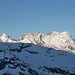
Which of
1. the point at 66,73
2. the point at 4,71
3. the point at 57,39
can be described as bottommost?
the point at 66,73

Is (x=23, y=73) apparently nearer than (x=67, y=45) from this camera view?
Yes

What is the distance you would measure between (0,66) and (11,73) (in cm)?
481

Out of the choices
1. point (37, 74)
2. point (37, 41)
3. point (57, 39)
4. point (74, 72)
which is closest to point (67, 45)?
point (57, 39)

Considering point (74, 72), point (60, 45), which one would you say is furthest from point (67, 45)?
point (74, 72)

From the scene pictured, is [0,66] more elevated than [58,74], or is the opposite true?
[0,66]

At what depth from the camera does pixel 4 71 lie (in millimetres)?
33375

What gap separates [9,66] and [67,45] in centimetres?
14073

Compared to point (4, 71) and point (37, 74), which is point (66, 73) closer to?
point (37, 74)

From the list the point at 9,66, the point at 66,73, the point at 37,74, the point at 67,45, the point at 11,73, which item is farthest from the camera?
the point at 67,45

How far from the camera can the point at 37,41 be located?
196 m

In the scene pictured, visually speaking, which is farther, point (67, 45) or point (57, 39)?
point (57, 39)

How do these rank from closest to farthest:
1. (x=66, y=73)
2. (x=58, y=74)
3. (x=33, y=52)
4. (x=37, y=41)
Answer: (x=58, y=74) → (x=66, y=73) → (x=33, y=52) → (x=37, y=41)

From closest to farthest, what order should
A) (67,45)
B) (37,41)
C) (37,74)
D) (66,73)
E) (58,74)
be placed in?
(37,74)
(58,74)
(66,73)
(67,45)
(37,41)

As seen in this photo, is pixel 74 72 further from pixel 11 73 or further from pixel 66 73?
pixel 11 73
